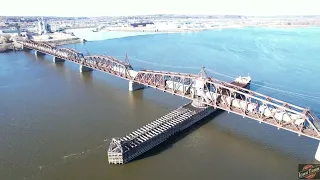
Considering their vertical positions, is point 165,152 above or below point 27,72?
below

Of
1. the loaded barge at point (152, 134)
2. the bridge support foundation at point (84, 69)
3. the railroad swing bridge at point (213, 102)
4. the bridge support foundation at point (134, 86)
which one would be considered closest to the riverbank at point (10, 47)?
the bridge support foundation at point (84, 69)

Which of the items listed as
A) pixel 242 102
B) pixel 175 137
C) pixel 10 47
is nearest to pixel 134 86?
pixel 175 137

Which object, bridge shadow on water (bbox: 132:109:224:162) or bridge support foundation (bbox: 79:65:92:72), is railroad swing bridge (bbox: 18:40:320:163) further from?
bridge support foundation (bbox: 79:65:92:72)

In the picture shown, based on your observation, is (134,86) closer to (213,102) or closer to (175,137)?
(213,102)

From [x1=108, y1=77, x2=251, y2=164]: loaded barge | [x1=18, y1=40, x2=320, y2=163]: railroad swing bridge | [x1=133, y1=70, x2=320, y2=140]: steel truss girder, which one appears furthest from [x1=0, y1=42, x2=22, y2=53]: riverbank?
[x1=108, y1=77, x2=251, y2=164]: loaded barge

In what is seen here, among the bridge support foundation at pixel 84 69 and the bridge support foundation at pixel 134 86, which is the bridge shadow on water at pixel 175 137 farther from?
the bridge support foundation at pixel 84 69

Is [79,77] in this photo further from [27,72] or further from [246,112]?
[246,112]

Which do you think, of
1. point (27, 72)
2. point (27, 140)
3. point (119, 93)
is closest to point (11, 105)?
point (27, 140)
